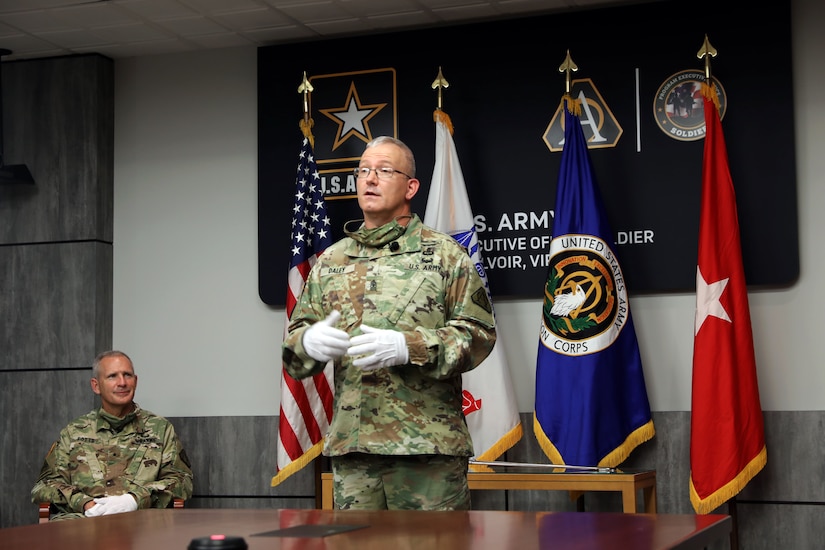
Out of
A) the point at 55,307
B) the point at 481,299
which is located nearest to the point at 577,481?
the point at 481,299

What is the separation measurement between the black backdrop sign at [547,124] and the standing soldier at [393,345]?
1986mm

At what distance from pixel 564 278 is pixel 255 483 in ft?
6.24

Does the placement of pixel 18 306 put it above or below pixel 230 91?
below

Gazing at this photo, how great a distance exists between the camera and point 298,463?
493 centimetres

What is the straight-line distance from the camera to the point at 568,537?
70.5 inches

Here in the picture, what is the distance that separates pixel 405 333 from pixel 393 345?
0.08 metres

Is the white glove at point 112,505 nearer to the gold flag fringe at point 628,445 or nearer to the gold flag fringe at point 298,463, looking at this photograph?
the gold flag fringe at point 298,463

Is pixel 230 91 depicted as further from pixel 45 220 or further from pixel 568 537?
pixel 568 537

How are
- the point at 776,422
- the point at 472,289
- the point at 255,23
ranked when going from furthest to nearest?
the point at 255,23 → the point at 776,422 → the point at 472,289

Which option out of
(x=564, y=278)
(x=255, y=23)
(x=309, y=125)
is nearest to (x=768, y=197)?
(x=564, y=278)

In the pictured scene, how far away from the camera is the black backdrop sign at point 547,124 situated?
4.63m

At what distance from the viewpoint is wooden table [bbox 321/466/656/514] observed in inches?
163

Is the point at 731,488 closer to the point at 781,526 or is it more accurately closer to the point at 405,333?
the point at 781,526

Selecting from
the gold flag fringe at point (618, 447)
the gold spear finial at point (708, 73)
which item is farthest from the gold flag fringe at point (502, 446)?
the gold spear finial at point (708, 73)
